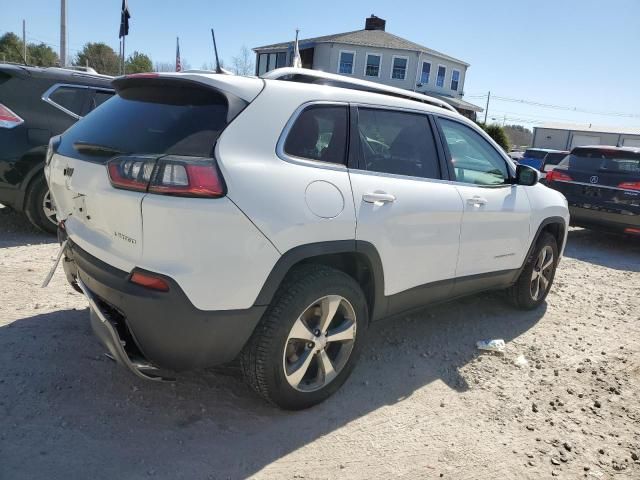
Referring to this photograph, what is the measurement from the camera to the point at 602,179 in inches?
320

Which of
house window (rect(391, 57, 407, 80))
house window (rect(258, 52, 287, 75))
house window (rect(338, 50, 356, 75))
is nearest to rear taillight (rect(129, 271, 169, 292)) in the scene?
house window (rect(338, 50, 356, 75))

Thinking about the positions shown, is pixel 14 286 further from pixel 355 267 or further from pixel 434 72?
pixel 434 72

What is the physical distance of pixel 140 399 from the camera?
116 inches

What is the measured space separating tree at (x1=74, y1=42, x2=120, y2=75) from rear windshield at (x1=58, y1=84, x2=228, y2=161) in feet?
175

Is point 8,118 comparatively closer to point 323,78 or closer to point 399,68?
point 323,78

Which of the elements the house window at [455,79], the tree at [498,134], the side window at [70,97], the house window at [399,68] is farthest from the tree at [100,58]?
the side window at [70,97]

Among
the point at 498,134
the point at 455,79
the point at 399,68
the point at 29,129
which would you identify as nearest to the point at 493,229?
the point at 29,129

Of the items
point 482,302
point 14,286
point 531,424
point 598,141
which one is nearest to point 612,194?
point 482,302

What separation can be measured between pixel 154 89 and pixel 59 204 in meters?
0.90

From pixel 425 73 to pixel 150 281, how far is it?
39.7 m

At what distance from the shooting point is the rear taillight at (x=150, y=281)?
7.51 feet

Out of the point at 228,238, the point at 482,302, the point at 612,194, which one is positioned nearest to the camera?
the point at 228,238

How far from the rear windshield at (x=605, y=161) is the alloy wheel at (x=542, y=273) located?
3.98 metres

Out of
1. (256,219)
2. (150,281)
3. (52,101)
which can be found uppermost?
(52,101)
